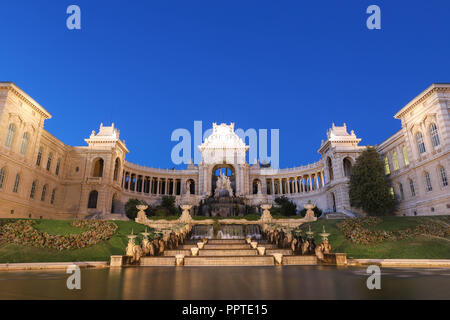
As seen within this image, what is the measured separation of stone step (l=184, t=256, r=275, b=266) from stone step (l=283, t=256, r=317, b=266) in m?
1.02

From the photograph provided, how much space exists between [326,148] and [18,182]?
58.9 meters

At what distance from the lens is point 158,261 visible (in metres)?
17.3

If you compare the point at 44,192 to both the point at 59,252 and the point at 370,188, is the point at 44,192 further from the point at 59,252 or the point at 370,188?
the point at 370,188

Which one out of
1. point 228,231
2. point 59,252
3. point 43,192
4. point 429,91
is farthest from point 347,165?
point 43,192

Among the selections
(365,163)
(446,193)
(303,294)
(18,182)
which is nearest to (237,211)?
(365,163)

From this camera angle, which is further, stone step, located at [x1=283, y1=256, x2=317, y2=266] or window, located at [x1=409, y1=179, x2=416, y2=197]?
window, located at [x1=409, y1=179, x2=416, y2=197]

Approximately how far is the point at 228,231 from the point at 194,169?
146 feet

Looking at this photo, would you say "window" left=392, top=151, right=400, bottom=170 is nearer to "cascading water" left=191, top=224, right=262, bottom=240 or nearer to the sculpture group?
"cascading water" left=191, top=224, right=262, bottom=240

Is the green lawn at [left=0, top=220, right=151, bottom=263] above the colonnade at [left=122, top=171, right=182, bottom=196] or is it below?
below

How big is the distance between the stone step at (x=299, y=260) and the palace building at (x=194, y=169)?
2812 centimetres

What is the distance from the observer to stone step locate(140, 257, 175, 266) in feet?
56.3

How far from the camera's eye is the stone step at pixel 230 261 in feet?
55.5

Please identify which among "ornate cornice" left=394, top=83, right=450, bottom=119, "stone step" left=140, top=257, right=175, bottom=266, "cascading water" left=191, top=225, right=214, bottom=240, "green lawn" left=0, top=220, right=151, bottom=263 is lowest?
"stone step" left=140, top=257, right=175, bottom=266

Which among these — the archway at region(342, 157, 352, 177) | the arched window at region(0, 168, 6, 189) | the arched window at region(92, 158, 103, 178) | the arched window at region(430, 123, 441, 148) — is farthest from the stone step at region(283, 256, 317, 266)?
the arched window at region(92, 158, 103, 178)
